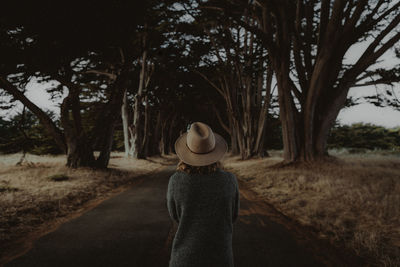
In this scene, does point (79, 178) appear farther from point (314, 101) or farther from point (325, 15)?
point (325, 15)

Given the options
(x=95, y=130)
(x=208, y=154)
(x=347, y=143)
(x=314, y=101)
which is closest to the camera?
(x=208, y=154)

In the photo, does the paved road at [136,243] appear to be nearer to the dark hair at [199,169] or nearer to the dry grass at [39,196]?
the dry grass at [39,196]

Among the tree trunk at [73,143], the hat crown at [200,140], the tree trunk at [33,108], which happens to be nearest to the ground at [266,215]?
the hat crown at [200,140]

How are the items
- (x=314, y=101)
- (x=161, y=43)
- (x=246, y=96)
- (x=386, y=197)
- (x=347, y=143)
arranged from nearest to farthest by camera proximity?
(x=386, y=197) < (x=314, y=101) < (x=161, y=43) < (x=246, y=96) < (x=347, y=143)

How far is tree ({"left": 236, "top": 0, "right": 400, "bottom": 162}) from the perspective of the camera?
804 cm

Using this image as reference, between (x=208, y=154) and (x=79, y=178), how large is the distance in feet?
26.0

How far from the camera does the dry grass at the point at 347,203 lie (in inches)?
125

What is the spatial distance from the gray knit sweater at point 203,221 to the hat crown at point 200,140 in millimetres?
213

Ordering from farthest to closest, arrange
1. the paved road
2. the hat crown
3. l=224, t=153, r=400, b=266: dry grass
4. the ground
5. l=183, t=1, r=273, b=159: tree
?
1. l=183, t=1, r=273, b=159: tree
2. l=224, t=153, r=400, b=266: dry grass
3. the ground
4. the paved road
5. the hat crown

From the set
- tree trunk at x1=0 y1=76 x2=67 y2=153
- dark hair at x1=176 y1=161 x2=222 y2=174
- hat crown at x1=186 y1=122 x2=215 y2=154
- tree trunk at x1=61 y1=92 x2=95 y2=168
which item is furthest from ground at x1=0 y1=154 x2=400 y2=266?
tree trunk at x1=0 y1=76 x2=67 y2=153

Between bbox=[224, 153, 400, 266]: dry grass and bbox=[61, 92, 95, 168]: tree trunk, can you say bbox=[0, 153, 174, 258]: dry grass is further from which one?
bbox=[224, 153, 400, 266]: dry grass

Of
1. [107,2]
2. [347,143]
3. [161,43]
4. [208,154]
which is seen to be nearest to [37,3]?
[107,2]

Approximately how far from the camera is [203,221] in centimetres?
174

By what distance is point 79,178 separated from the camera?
8.20 meters
